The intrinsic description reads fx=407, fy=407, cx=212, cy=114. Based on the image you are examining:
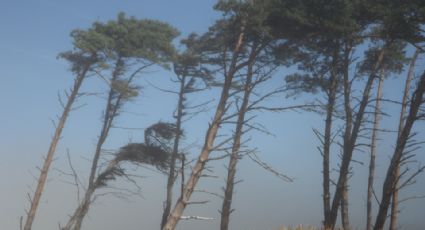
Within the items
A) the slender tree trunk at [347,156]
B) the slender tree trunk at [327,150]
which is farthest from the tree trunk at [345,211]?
the slender tree trunk at [347,156]

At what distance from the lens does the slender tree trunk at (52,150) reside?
16.5m

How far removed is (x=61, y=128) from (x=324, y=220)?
11.4 metres

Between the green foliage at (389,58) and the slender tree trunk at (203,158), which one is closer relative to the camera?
→ the slender tree trunk at (203,158)

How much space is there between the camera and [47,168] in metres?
17.2

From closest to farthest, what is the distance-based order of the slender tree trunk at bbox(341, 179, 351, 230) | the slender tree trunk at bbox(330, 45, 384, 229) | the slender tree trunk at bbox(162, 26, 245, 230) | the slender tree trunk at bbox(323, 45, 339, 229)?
the slender tree trunk at bbox(162, 26, 245, 230) < the slender tree trunk at bbox(330, 45, 384, 229) < the slender tree trunk at bbox(323, 45, 339, 229) < the slender tree trunk at bbox(341, 179, 351, 230)

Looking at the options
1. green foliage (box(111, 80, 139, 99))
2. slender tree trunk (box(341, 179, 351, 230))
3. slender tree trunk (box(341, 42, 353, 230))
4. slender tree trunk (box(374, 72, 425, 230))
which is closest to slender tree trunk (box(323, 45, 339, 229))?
slender tree trunk (box(341, 42, 353, 230))

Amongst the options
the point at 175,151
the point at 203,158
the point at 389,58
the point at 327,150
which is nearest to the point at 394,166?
the point at 327,150

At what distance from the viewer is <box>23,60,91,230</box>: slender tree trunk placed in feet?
54.1

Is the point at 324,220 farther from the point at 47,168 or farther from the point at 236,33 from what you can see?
the point at 47,168

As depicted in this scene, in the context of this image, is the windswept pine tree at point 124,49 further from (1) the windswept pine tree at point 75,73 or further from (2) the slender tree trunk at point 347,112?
(2) the slender tree trunk at point 347,112

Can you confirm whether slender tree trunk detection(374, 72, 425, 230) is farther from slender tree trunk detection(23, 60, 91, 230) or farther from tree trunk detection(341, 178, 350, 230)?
slender tree trunk detection(23, 60, 91, 230)

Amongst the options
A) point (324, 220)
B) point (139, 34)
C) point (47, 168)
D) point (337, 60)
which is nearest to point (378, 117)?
point (337, 60)

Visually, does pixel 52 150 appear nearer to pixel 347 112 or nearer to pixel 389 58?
pixel 347 112

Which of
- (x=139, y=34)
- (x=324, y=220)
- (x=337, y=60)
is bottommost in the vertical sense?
(x=324, y=220)
